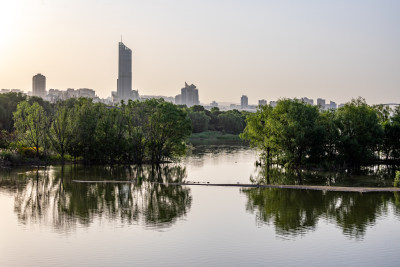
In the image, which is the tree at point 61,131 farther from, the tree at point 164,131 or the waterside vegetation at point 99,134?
the tree at point 164,131

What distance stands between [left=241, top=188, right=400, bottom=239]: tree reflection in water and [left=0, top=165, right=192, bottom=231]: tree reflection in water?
5745 mm

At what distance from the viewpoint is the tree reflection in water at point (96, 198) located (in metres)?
30.7

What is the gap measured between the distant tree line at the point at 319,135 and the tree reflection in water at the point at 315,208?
16.4 metres

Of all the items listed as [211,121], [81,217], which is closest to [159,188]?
[81,217]

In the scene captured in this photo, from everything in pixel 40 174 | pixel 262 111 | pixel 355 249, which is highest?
pixel 262 111

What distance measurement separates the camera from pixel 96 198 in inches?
1449

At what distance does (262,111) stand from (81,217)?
37.5m

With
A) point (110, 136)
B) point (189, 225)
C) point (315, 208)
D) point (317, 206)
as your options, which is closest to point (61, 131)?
point (110, 136)

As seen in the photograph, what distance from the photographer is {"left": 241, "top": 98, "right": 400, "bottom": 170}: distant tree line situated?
56500mm

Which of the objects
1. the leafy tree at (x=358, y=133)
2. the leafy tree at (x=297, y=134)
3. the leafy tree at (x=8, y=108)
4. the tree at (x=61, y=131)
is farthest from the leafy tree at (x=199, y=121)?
the leafy tree at (x=358, y=133)

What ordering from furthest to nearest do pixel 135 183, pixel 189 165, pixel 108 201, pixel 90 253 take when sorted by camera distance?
pixel 189 165 → pixel 135 183 → pixel 108 201 → pixel 90 253

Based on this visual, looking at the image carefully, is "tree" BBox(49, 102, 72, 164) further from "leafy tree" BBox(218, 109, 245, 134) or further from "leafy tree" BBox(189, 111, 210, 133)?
"leafy tree" BBox(218, 109, 245, 134)

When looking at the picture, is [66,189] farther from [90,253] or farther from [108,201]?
[90,253]

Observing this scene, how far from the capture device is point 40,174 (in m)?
49.4
